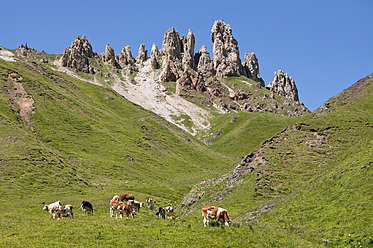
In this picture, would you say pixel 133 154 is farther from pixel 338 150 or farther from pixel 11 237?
pixel 11 237

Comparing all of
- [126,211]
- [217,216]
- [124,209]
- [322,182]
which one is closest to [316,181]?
[322,182]

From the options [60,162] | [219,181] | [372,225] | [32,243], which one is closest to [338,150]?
[219,181]

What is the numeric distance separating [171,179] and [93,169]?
25.6 metres

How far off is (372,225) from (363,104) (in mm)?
54737

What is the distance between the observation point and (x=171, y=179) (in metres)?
106

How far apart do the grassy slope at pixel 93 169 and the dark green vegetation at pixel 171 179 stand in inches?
8.1

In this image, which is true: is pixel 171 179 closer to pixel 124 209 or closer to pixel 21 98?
pixel 21 98

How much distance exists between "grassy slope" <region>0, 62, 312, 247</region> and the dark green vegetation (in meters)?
0.21

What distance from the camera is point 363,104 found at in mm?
71438

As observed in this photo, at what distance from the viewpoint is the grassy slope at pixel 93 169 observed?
2522 cm

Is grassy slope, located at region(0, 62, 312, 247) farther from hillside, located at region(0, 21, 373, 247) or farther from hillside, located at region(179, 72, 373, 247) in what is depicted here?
hillside, located at region(179, 72, 373, 247)

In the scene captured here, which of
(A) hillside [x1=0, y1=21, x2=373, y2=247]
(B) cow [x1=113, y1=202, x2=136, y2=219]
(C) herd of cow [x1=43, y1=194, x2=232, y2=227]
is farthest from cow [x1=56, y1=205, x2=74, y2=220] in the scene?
(B) cow [x1=113, y1=202, x2=136, y2=219]

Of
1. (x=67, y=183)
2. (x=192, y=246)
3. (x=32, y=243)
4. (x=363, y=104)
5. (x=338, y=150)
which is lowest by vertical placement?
(x=192, y=246)

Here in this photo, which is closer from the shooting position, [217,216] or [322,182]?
[217,216]
